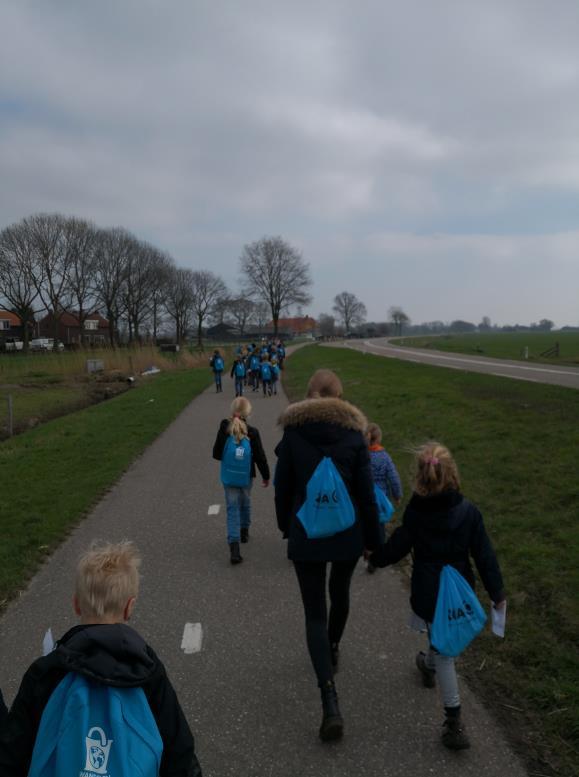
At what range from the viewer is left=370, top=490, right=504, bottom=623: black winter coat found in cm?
292

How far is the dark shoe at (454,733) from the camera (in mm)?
2770

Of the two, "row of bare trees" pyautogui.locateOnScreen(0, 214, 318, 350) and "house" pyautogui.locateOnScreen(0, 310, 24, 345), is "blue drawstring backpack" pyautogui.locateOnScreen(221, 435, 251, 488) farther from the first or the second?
"house" pyautogui.locateOnScreen(0, 310, 24, 345)

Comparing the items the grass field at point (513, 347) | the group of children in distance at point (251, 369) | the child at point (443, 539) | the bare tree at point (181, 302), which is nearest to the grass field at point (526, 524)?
the child at point (443, 539)

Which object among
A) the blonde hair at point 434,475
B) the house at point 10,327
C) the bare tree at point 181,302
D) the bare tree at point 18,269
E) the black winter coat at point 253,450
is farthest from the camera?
the house at point 10,327

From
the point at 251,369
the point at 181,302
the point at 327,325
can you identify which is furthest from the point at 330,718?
the point at 327,325

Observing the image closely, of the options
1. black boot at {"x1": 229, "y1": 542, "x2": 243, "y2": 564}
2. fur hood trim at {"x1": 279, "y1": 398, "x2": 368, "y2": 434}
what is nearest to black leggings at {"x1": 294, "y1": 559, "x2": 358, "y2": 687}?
fur hood trim at {"x1": 279, "y1": 398, "x2": 368, "y2": 434}

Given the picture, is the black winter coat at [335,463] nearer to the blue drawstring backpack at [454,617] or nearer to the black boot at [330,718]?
the blue drawstring backpack at [454,617]

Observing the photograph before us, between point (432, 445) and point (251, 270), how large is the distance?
68.5 metres

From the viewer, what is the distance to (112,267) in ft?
188

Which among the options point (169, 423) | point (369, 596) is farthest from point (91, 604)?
point (169, 423)

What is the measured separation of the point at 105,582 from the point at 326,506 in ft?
4.42

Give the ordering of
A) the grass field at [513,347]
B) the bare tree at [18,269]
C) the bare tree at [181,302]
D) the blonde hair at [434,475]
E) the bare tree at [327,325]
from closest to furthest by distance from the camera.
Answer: the blonde hair at [434,475]
the grass field at [513,347]
the bare tree at [18,269]
the bare tree at [181,302]
the bare tree at [327,325]

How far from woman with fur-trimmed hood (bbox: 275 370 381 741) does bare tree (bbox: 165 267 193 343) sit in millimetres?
72643

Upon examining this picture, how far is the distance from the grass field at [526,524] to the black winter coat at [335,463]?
1289mm
